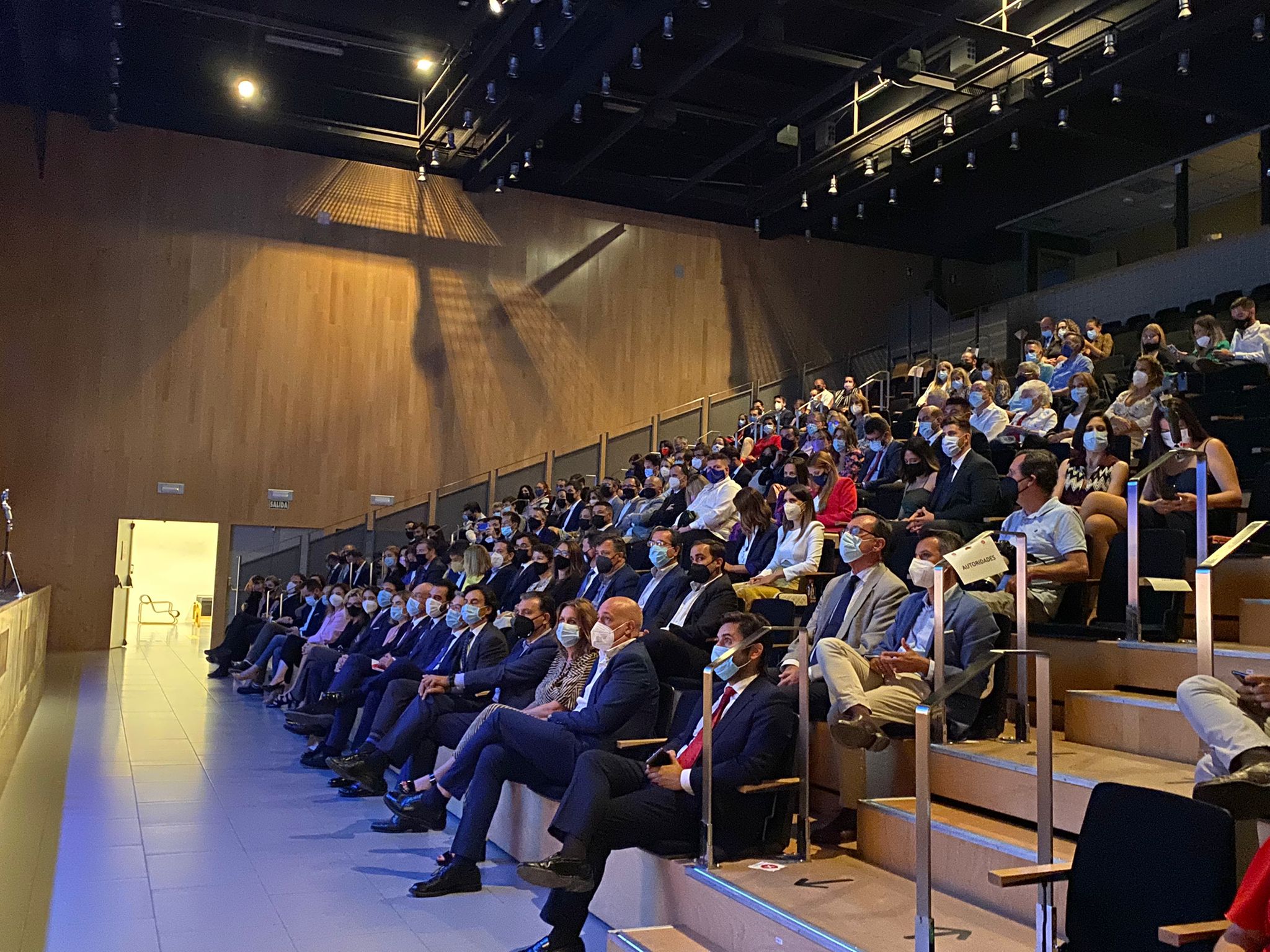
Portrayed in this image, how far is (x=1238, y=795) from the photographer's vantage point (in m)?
2.30

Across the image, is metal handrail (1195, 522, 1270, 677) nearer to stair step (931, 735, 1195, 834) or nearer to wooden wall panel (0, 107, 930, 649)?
stair step (931, 735, 1195, 834)

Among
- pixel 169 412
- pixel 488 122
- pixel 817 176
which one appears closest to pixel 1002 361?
pixel 817 176

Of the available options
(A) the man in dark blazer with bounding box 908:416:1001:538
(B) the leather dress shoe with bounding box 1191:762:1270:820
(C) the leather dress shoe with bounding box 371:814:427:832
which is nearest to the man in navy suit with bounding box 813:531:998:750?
(B) the leather dress shoe with bounding box 1191:762:1270:820

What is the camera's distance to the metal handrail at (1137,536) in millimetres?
4191

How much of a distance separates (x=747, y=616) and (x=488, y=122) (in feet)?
35.8

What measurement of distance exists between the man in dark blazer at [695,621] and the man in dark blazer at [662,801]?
132 cm

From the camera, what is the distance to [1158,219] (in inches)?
657

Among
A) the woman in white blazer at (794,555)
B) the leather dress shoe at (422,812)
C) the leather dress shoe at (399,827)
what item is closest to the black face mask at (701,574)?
the woman in white blazer at (794,555)

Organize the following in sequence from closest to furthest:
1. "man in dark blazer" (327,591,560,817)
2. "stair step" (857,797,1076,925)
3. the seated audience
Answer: "stair step" (857,797,1076,925)
"man in dark blazer" (327,591,560,817)
the seated audience

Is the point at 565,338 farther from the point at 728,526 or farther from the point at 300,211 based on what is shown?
the point at 728,526

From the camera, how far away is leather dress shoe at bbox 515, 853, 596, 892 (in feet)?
10.9

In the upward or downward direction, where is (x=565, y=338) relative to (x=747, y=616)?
upward

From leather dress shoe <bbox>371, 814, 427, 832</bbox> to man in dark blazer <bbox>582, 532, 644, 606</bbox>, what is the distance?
189 cm

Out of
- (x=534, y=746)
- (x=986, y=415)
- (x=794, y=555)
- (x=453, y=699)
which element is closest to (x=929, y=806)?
(x=534, y=746)
